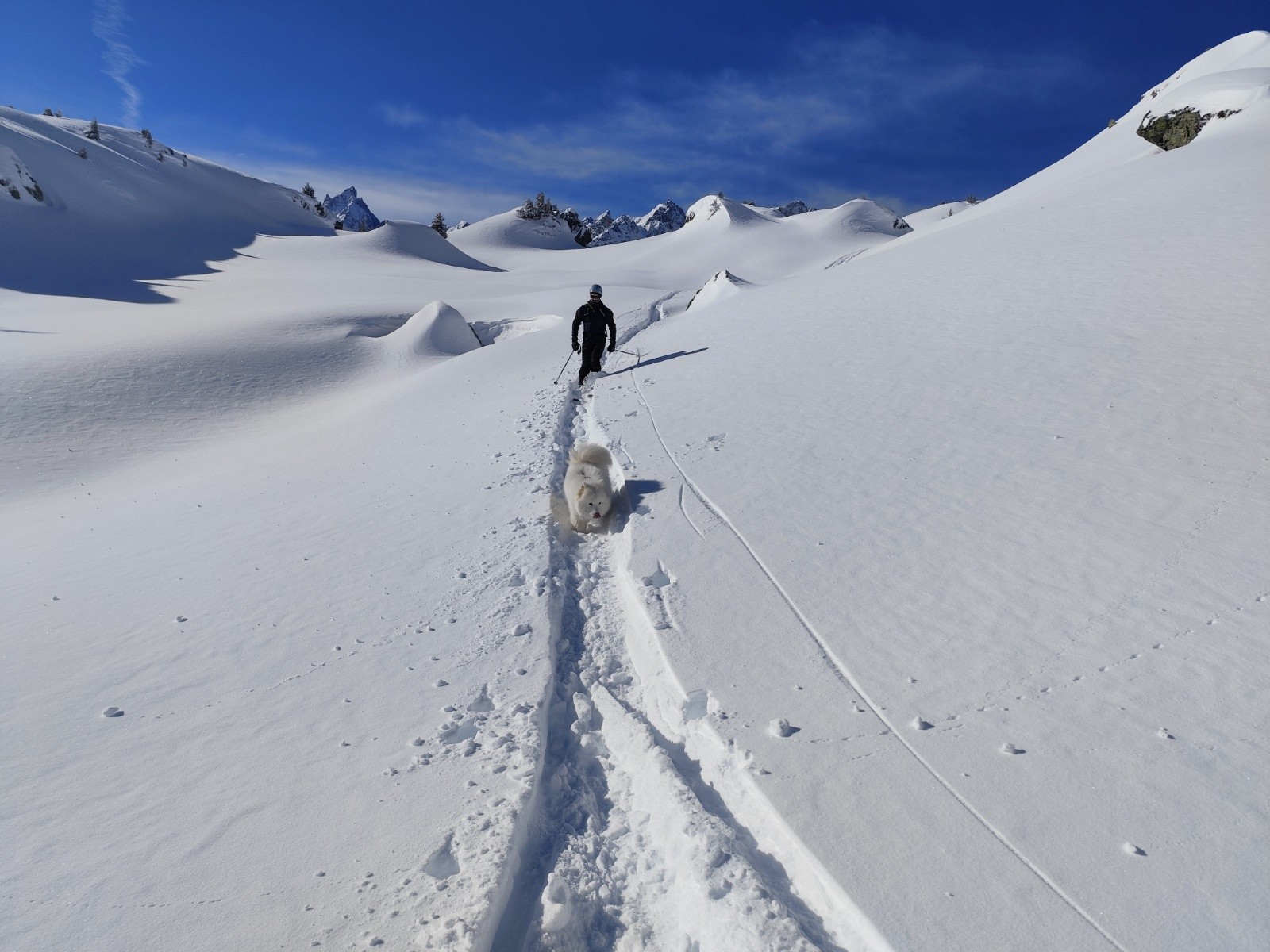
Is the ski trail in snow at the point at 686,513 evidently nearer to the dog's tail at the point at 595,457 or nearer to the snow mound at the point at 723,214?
the dog's tail at the point at 595,457

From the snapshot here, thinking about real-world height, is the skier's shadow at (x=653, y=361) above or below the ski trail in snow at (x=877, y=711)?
above

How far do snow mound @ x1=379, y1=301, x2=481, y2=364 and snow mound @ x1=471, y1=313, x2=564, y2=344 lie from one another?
160 cm

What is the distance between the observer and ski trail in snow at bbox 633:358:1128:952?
2219mm

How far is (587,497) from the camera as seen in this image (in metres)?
5.75

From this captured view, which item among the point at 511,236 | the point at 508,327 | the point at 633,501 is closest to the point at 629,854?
the point at 633,501

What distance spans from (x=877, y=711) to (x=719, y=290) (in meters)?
15.7

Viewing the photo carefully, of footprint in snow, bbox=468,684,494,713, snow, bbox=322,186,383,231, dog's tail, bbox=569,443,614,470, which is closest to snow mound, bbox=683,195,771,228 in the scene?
dog's tail, bbox=569,443,614,470

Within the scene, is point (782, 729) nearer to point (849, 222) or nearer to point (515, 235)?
point (849, 222)

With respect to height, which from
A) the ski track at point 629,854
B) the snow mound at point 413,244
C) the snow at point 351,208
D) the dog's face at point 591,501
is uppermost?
the snow at point 351,208

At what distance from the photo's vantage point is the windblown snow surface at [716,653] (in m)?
2.44

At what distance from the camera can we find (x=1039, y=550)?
414cm

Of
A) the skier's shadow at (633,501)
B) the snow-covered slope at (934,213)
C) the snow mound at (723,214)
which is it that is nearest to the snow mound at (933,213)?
the snow-covered slope at (934,213)

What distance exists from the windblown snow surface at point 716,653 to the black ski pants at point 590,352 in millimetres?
1099

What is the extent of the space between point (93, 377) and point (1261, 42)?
3270cm
